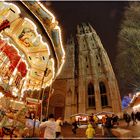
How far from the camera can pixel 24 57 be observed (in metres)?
14.3

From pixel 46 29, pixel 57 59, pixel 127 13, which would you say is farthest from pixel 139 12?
pixel 46 29

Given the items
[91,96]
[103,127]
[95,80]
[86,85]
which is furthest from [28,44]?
[86,85]

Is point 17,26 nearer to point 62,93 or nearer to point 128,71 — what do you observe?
point 128,71

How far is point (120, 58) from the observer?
1947cm

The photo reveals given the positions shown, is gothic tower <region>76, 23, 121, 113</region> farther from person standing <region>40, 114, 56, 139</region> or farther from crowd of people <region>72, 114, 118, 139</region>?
person standing <region>40, 114, 56, 139</region>

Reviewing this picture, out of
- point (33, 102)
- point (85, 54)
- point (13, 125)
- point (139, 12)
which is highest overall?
point (85, 54)

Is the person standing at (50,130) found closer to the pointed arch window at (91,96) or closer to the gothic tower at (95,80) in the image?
the gothic tower at (95,80)

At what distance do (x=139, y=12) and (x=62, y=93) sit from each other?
67.4ft

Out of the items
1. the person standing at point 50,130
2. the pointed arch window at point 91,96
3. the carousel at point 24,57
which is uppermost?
the pointed arch window at point 91,96

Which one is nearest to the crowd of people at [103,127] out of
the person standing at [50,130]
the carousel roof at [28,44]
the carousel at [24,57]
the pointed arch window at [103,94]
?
the person standing at [50,130]

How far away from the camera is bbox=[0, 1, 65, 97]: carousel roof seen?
35.1 ft

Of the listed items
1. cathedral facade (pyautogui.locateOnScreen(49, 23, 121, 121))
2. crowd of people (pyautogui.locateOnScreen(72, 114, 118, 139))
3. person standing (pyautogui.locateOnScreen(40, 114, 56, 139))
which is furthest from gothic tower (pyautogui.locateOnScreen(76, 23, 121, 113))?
person standing (pyautogui.locateOnScreen(40, 114, 56, 139))

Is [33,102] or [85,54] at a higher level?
[85,54]

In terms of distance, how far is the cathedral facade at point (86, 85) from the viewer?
3322cm
